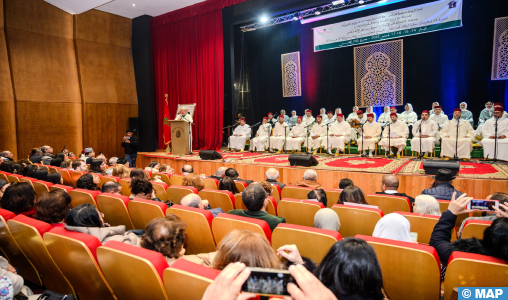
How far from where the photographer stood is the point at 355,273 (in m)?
0.89

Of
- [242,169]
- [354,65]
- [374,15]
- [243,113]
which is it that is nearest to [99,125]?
[243,113]

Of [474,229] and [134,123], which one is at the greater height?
[134,123]

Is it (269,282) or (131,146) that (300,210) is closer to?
(269,282)

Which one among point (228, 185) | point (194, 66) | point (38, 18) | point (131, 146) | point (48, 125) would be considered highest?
point (38, 18)

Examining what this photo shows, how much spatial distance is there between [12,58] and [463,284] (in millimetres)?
9877

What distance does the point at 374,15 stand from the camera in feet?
27.2

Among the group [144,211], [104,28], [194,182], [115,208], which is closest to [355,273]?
[144,211]

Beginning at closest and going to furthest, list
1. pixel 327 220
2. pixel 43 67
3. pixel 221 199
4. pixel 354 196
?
1. pixel 327 220
2. pixel 354 196
3. pixel 221 199
4. pixel 43 67

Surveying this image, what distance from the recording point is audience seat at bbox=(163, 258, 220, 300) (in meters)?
1.05

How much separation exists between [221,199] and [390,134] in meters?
5.34

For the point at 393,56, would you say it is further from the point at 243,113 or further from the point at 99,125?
the point at 99,125

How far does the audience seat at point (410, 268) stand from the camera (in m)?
1.35

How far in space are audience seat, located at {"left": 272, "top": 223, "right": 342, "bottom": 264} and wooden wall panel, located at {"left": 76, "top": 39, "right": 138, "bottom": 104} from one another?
9214 mm

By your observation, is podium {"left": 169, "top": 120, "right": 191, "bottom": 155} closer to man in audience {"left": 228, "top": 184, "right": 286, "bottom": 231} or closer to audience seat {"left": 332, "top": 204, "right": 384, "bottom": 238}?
man in audience {"left": 228, "top": 184, "right": 286, "bottom": 231}
